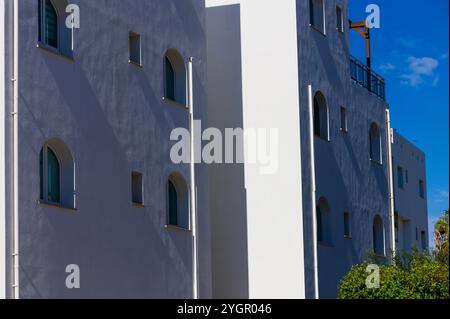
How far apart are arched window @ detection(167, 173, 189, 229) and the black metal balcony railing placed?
10.1 meters

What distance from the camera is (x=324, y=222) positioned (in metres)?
29.3

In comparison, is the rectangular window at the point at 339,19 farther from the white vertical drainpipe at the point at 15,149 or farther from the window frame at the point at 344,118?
the white vertical drainpipe at the point at 15,149

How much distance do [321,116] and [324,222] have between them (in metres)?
3.11

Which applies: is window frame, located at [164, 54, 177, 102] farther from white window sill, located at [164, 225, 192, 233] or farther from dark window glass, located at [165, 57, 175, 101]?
white window sill, located at [164, 225, 192, 233]

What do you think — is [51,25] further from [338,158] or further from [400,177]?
[400,177]

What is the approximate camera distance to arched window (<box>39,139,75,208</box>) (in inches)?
757

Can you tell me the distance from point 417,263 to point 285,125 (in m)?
5.09

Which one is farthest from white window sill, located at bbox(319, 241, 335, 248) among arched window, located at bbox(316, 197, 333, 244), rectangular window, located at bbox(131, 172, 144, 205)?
rectangular window, located at bbox(131, 172, 144, 205)

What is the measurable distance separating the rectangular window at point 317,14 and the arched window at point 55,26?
10997 millimetres

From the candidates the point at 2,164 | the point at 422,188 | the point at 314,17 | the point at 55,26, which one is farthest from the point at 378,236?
the point at 2,164

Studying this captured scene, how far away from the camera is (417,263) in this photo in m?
25.6
